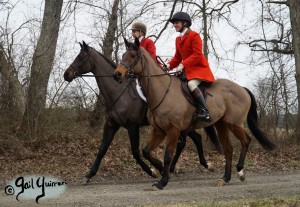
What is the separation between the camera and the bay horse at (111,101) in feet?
30.7

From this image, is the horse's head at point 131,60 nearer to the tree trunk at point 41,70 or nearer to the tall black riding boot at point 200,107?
the tall black riding boot at point 200,107

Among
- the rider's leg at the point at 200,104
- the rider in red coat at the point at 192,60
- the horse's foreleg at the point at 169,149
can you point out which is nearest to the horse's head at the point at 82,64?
the rider in red coat at the point at 192,60

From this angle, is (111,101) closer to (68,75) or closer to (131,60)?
(68,75)

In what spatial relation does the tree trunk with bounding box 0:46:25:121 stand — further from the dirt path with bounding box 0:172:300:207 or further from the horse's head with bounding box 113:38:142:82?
the horse's head with bounding box 113:38:142:82

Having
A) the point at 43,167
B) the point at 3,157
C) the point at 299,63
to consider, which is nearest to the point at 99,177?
the point at 43,167

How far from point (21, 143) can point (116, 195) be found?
4.56m

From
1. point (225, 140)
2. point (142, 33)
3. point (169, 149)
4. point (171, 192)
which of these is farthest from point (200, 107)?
point (142, 33)

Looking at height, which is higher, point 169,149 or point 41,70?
point 41,70

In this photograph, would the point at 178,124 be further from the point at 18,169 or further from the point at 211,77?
the point at 18,169

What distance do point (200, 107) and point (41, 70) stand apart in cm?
519

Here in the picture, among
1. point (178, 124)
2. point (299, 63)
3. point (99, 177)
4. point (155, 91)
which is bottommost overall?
point (99, 177)

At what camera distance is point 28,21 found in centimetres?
1334

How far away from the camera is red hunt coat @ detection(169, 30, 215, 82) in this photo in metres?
8.84

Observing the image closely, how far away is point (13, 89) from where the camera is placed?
11.8 metres
